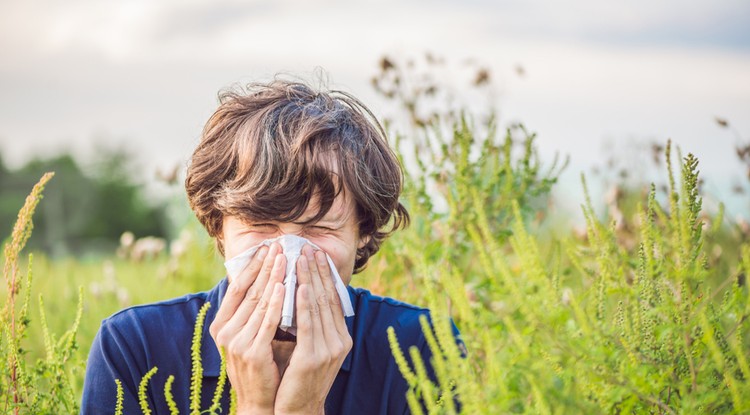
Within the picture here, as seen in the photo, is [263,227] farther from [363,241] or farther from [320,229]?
[363,241]

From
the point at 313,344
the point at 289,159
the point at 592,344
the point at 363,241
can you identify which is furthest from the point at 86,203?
the point at 592,344

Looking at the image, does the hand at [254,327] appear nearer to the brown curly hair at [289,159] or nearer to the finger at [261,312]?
the finger at [261,312]

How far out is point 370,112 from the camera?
277cm

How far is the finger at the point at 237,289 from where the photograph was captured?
2.09m

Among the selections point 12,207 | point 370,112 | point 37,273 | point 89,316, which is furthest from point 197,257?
point 12,207

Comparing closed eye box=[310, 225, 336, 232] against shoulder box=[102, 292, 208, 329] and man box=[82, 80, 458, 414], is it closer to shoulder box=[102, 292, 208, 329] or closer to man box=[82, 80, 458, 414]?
Answer: man box=[82, 80, 458, 414]

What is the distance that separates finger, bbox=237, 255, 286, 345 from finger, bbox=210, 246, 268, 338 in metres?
0.06

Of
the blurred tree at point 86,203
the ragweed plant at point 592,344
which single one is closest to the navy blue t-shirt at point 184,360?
the ragweed plant at point 592,344

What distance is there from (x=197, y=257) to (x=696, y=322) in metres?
4.03

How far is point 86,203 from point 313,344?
185 feet

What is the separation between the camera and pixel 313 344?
209cm

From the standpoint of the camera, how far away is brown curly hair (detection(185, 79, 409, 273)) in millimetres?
2266

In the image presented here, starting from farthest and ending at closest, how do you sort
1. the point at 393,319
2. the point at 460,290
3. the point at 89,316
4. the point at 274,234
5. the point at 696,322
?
1. the point at 89,316
2. the point at 393,319
3. the point at 274,234
4. the point at 696,322
5. the point at 460,290

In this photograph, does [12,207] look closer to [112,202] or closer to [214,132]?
[112,202]
